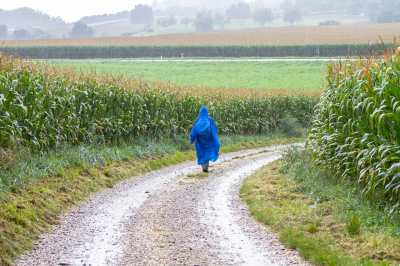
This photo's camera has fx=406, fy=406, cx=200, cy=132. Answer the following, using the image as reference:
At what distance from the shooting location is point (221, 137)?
Result: 21.9 m

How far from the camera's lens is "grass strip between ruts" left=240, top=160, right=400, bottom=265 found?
569 cm

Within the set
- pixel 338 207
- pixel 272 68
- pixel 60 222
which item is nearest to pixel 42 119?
pixel 60 222

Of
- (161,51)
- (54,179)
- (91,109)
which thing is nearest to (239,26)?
(161,51)

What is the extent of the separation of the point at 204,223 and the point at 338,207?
2585mm

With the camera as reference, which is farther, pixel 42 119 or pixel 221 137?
pixel 221 137

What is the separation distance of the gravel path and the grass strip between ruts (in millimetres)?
273

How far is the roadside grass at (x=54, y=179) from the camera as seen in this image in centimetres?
669

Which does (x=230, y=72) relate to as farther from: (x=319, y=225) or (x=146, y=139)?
(x=319, y=225)

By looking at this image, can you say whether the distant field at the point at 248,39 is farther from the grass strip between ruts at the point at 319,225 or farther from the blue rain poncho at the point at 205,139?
the grass strip between ruts at the point at 319,225

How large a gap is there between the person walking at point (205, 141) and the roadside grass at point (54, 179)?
185 centimetres

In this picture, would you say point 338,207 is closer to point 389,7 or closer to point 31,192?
point 31,192

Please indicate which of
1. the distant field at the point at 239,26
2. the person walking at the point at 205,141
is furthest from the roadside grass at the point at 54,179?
the distant field at the point at 239,26

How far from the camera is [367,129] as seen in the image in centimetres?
819

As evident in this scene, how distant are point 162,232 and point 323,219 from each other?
2925 millimetres
